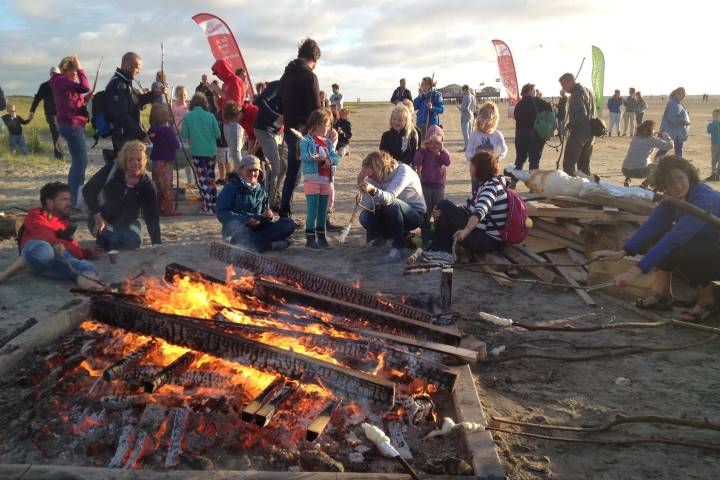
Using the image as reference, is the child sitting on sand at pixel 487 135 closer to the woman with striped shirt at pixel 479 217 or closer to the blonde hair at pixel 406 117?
the blonde hair at pixel 406 117

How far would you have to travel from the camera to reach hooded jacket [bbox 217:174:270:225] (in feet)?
23.0

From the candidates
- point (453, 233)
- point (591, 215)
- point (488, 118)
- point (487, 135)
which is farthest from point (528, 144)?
point (453, 233)

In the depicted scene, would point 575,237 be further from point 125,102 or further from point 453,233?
point 125,102

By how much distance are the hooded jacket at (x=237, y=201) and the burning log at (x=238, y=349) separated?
3284 millimetres

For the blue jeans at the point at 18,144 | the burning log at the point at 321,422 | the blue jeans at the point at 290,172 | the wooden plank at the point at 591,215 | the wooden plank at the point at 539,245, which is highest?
the blue jeans at the point at 18,144

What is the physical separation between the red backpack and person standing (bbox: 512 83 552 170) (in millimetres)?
5364

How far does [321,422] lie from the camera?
9.67 ft

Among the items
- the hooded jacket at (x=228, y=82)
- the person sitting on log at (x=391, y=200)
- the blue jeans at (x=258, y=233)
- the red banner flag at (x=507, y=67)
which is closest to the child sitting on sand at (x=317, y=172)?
the blue jeans at (x=258, y=233)

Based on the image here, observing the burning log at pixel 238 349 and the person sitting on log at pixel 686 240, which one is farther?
the person sitting on log at pixel 686 240

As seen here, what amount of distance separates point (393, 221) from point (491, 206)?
1285 millimetres

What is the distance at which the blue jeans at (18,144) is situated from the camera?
16592mm

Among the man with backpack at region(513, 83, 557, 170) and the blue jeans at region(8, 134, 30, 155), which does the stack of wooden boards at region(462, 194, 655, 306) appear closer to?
the man with backpack at region(513, 83, 557, 170)

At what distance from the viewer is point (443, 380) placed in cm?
340

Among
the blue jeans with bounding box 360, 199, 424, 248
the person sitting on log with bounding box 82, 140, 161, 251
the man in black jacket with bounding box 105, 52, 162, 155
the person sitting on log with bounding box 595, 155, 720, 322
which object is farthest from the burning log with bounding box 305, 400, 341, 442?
the man in black jacket with bounding box 105, 52, 162, 155
